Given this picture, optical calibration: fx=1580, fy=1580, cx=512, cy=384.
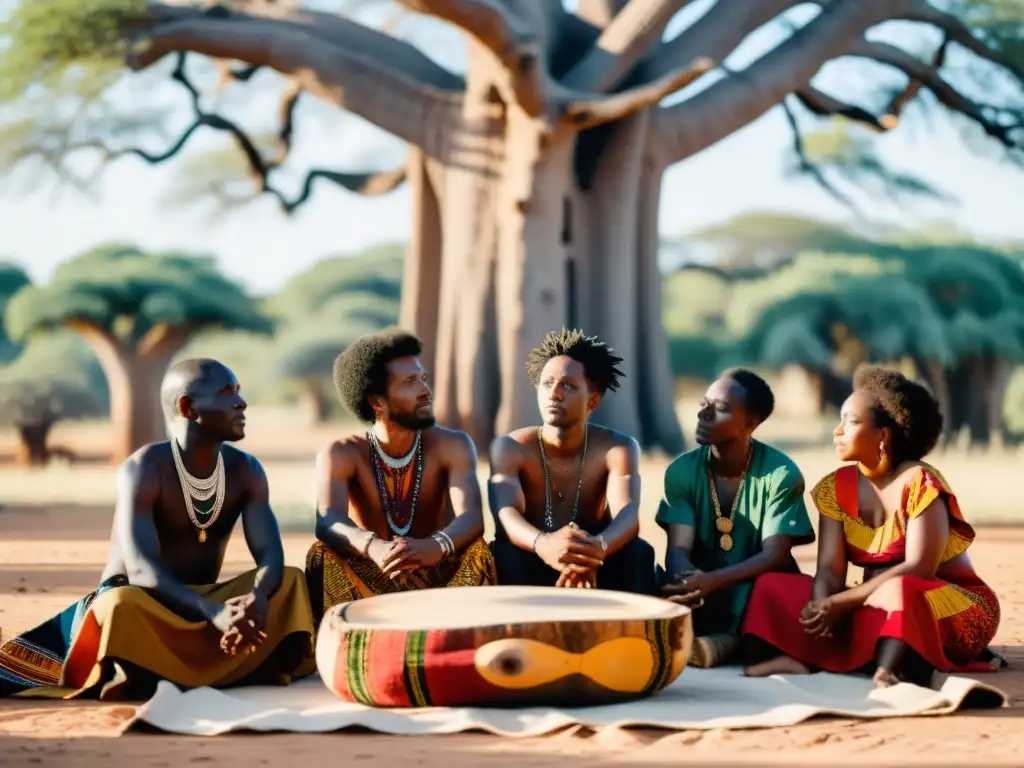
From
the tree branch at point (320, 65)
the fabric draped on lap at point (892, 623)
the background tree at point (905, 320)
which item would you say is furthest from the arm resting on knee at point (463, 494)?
the background tree at point (905, 320)

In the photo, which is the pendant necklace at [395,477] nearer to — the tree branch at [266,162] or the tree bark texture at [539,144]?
the tree bark texture at [539,144]

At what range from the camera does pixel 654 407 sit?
18422 millimetres

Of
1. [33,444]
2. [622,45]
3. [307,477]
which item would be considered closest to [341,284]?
[33,444]

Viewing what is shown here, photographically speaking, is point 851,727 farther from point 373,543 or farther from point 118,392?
point 118,392

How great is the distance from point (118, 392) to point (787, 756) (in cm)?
2027

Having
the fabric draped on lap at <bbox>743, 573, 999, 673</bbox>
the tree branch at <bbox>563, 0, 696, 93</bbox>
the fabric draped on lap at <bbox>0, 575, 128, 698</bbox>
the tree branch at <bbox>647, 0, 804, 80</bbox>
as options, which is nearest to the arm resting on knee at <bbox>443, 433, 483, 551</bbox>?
the fabric draped on lap at <bbox>743, 573, 999, 673</bbox>

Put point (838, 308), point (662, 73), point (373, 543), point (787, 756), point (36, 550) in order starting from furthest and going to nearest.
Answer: point (838, 308) → point (662, 73) → point (36, 550) → point (373, 543) → point (787, 756)

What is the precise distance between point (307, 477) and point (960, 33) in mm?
9842

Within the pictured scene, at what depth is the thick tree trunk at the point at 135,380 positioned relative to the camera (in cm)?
2300

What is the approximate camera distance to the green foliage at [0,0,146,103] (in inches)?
637

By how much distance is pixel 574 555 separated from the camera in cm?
557

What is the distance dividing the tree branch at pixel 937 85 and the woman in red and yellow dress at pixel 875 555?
552 inches

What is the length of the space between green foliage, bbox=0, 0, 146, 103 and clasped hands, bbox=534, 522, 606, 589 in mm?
12125

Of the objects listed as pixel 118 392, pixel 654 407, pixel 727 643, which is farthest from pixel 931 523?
pixel 118 392
